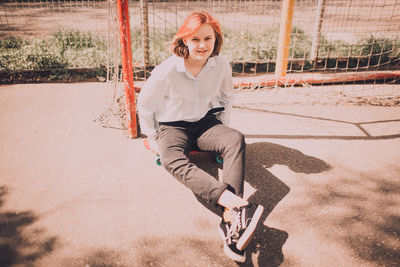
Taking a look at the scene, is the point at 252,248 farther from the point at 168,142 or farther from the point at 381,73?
the point at 381,73

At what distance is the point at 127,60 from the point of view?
9.48 ft

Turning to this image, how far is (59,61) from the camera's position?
5.12 meters

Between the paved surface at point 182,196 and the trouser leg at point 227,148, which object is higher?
the trouser leg at point 227,148

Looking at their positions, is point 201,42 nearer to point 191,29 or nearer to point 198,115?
point 191,29

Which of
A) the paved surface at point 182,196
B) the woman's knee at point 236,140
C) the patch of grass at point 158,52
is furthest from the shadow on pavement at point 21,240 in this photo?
the patch of grass at point 158,52

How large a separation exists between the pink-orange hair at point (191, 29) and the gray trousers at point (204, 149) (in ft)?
1.87

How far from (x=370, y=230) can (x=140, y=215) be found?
155 cm

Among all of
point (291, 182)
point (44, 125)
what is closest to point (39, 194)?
point (44, 125)

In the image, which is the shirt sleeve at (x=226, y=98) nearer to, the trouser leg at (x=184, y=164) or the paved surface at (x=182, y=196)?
the trouser leg at (x=184, y=164)

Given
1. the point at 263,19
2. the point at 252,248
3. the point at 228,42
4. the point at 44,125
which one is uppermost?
the point at 263,19

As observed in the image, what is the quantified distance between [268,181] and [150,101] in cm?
Result: 116

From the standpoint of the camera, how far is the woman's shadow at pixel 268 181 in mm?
1896

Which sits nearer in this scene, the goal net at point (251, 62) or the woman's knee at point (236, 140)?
the woman's knee at point (236, 140)

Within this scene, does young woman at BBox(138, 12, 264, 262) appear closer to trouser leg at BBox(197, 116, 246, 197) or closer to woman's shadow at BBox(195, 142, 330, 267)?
trouser leg at BBox(197, 116, 246, 197)
